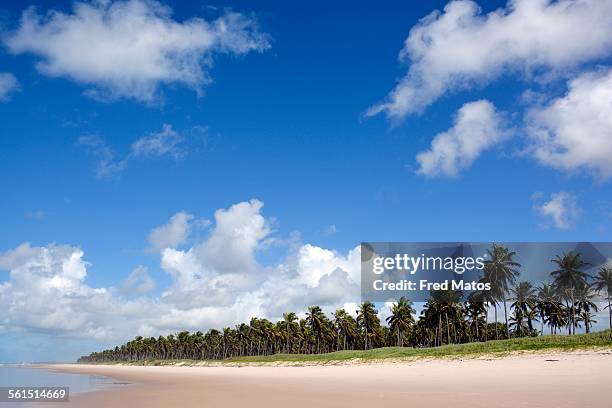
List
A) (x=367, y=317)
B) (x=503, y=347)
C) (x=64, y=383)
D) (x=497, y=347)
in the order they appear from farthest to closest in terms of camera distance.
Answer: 1. (x=367, y=317)
2. (x=497, y=347)
3. (x=503, y=347)
4. (x=64, y=383)

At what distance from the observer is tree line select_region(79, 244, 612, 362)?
79812mm

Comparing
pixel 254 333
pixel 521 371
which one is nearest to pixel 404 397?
pixel 521 371

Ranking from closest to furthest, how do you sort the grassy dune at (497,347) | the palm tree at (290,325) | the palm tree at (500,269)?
1. the grassy dune at (497,347)
2. the palm tree at (500,269)
3. the palm tree at (290,325)

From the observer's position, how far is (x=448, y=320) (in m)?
92.8

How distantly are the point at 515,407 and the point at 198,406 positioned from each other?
29.9 feet

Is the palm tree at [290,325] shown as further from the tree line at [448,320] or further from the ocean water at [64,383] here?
the ocean water at [64,383]

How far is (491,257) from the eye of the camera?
260ft

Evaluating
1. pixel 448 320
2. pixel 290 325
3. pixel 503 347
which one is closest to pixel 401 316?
pixel 448 320

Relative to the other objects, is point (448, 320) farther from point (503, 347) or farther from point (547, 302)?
point (503, 347)

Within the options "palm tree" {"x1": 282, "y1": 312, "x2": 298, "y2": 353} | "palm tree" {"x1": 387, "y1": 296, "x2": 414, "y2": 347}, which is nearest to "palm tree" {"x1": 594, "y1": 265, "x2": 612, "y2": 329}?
"palm tree" {"x1": 387, "y1": 296, "x2": 414, "y2": 347}

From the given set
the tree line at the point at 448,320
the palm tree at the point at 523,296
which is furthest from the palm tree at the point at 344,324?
the palm tree at the point at 523,296

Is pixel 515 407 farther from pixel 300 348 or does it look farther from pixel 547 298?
pixel 300 348

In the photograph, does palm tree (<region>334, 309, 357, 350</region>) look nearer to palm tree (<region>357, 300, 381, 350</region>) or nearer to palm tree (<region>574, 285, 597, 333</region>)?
palm tree (<region>357, 300, 381, 350</region>)

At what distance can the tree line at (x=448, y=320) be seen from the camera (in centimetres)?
7981
